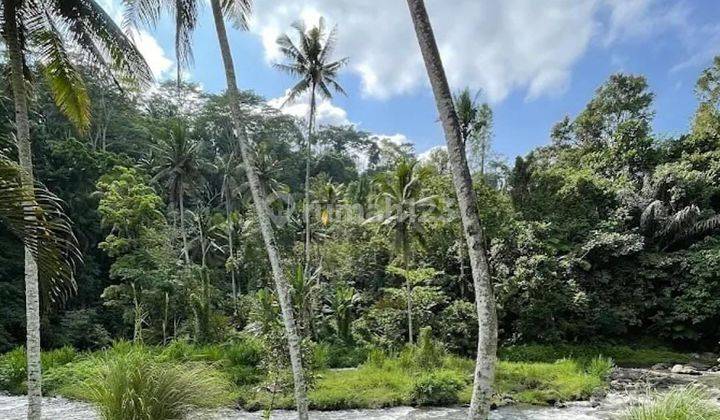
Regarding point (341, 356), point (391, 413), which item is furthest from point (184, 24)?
point (341, 356)

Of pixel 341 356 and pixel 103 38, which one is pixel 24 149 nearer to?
pixel 103 38

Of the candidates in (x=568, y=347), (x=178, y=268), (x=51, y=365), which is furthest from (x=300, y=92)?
(x=568, y=347)

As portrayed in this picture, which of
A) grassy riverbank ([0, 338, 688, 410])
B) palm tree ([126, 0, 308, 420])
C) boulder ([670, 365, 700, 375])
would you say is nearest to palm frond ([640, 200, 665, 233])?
boulder ([670, 365, 700, 375])

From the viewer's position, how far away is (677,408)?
3.41 meters

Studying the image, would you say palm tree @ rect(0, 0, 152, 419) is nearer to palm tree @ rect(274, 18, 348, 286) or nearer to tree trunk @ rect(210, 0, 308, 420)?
tree trunk @ rect(210, 0, 308, 420)

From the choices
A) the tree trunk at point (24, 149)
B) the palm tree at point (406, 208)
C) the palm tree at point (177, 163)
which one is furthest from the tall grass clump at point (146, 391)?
the palm tree at point (177, 163)

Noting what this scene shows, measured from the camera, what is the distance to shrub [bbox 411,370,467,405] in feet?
34.1

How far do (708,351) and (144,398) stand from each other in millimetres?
19353

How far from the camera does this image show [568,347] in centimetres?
1717

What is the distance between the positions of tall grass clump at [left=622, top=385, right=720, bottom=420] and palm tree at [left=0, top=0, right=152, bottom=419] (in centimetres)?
610

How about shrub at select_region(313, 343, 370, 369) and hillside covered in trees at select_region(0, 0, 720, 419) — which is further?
shrub at select_region(313, 343, 370, 369)

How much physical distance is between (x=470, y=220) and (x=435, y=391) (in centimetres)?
765

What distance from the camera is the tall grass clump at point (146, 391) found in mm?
4215

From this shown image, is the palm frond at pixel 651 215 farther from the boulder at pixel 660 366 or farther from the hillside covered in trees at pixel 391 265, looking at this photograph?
the boulder at pixel 660 366
